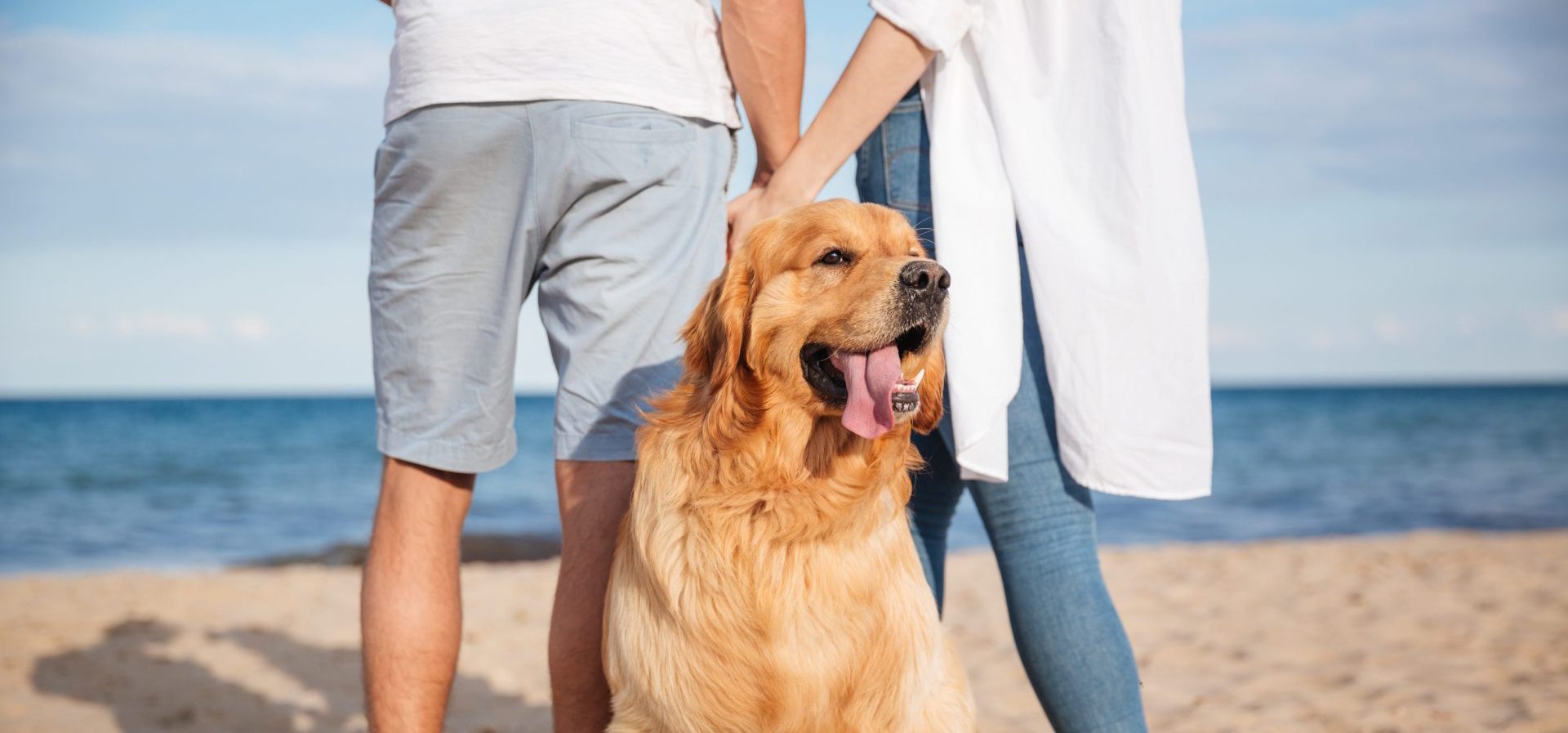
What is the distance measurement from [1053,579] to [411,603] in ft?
4.80

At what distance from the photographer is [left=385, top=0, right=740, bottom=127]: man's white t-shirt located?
2.31 metres

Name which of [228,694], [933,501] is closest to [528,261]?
[933,501]

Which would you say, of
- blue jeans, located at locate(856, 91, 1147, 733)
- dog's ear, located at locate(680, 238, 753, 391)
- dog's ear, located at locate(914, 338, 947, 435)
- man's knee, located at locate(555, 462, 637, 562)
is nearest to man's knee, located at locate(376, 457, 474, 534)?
man's knee, located at locate(555, 462, 637, 562)

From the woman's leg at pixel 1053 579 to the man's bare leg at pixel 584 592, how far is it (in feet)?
2.87

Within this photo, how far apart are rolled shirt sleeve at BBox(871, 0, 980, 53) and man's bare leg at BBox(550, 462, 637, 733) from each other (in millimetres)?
1181

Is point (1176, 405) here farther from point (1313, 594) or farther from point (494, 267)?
point (1313, 594)

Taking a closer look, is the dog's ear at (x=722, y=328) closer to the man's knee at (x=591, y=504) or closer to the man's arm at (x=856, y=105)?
the man's arm at (x=856, y=105)

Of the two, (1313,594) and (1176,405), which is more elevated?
(1176,405)

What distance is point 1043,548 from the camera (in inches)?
94.7

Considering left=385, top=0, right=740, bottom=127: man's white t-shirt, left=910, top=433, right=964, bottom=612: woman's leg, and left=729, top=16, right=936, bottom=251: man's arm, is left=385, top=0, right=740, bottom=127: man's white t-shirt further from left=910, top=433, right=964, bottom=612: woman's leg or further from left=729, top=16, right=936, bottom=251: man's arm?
left=910, top=433, right=964, bottom=612: woman's leg

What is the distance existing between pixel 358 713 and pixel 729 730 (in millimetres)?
3165

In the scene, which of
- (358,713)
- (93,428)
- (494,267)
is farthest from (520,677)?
(93,428)

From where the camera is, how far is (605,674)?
2.43 meters

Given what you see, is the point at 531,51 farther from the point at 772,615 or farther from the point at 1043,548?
the point at 1043,548
